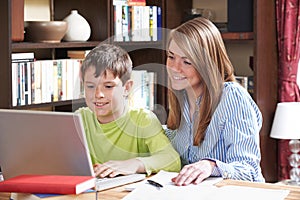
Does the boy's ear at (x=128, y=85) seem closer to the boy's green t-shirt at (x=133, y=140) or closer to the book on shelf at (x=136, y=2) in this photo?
the boy's green t-shirt at (x=133, y=140)

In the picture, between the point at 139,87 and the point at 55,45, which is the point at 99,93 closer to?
the point at 139,87

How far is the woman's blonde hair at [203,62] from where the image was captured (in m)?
2.03

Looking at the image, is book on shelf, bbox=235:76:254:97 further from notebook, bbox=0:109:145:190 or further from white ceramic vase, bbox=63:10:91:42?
notebook, bbox=0:109:145:190

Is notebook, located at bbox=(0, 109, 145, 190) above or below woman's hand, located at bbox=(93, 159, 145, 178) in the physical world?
above

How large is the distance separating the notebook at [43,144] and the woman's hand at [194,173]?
232mm

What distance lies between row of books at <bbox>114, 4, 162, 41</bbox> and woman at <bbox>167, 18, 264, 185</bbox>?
1.51 m

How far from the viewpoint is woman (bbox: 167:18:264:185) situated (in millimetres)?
2049

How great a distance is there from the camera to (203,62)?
2.05 m

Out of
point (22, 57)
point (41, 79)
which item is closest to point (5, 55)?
point (22, 57)

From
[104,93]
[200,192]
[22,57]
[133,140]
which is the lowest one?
[200,192]

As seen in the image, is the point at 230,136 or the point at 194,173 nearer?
the point at 194,173

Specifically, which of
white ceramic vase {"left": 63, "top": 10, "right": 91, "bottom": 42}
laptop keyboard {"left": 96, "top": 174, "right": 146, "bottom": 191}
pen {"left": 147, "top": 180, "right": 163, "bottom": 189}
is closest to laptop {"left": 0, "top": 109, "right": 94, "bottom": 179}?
laptop keyboard {"left": 96, "top": 174, "right": 146, "bottom": 191}

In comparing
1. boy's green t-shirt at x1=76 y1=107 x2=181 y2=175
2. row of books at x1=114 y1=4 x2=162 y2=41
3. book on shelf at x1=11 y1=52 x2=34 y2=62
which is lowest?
boy's green t-shirt at x1=76 y1=107 x2=181 y2=175

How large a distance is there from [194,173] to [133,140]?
0.25m
